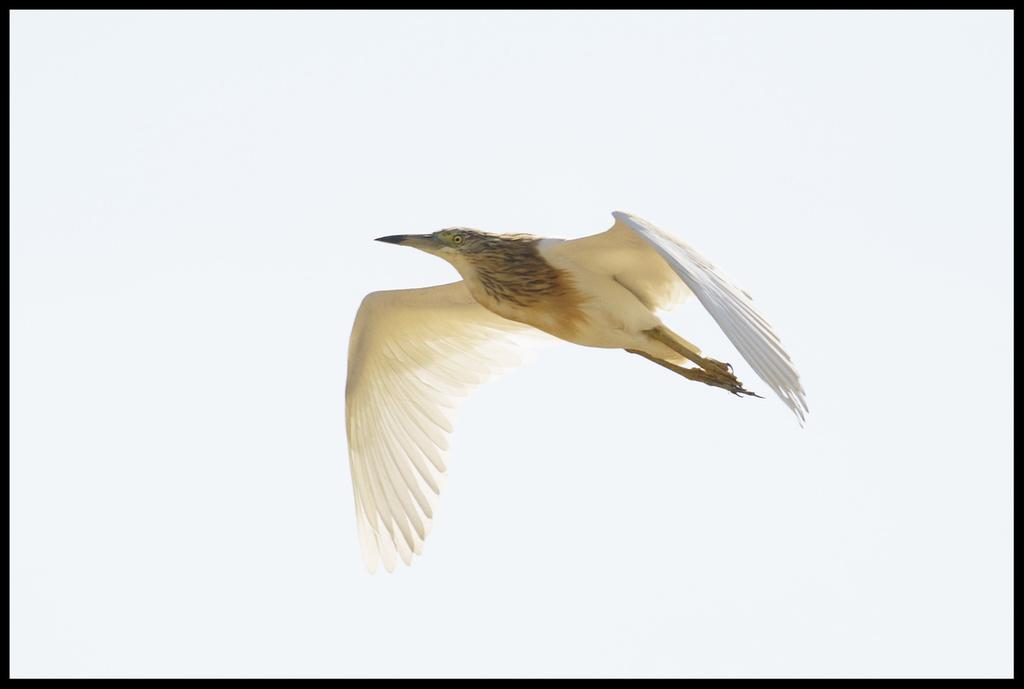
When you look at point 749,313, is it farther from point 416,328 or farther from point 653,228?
point 416,328

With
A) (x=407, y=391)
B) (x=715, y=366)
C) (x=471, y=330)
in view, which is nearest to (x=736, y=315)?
(x=715, y=366)

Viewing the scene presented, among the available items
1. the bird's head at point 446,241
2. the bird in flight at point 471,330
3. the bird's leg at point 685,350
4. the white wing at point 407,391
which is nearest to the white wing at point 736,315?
the bird in flight at point 471,330

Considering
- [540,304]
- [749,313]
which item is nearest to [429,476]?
[540,304]

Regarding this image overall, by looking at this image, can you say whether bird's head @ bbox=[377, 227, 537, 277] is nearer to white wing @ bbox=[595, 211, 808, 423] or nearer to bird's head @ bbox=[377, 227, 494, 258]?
bird's head @ bbox=[377, 227, 494, 258]

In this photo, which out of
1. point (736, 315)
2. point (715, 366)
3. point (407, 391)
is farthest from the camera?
point (407, 391)

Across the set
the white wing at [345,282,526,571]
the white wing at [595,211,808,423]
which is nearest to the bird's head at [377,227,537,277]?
the white wing at [345,282,526,571]

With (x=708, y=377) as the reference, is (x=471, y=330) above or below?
above

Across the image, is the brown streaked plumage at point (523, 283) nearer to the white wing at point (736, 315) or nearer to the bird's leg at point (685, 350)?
the bird's leg at point (685, 350)

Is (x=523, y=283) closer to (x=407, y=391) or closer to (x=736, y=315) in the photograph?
(x=407, y=391)
